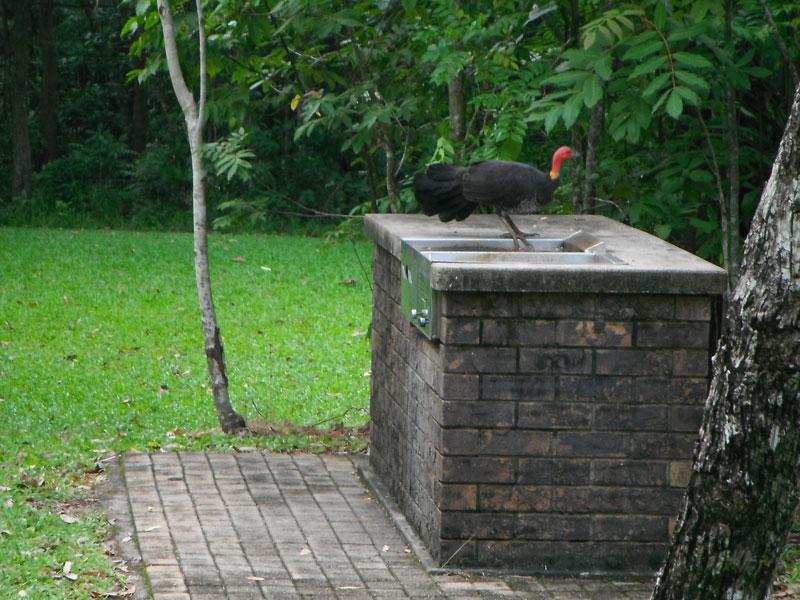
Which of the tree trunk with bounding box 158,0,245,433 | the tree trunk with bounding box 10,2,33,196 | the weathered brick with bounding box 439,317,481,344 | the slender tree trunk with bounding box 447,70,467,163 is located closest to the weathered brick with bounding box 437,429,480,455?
the weathered brick with bounding box 439,317,481,344

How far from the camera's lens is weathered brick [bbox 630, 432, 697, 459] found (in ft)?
18.0

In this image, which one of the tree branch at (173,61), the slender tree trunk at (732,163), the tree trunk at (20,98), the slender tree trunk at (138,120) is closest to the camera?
the slender tree trunk at (732,163)

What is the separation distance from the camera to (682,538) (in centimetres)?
373

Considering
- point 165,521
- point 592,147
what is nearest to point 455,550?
point 165,521

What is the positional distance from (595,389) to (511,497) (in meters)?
0.59

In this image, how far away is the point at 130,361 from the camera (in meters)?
11.9

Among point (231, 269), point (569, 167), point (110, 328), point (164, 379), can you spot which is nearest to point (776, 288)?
point (569, 167)

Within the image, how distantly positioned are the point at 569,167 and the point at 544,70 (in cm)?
77

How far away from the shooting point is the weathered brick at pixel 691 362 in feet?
18.0

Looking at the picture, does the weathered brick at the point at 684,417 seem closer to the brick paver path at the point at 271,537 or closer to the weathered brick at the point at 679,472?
the weathered brick at the point at 679,472

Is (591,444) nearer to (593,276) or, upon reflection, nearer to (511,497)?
(511,497)

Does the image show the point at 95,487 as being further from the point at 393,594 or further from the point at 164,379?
the point at 164,379

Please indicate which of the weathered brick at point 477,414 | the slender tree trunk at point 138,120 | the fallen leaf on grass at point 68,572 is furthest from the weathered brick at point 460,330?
the slender tree trunk at point 138,120

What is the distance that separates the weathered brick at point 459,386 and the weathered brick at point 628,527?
776mm
